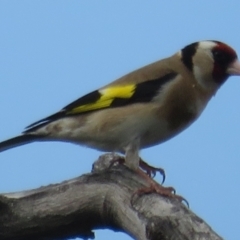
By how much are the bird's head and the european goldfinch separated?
48 mm

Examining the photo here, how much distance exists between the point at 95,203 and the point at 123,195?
151 millimetres

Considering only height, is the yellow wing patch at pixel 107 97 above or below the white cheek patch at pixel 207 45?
below

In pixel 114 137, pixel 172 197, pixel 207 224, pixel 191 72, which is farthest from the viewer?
pixel 191 72

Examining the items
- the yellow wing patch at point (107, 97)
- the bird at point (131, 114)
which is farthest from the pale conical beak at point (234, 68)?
the yellow wing patch at point (107, 97)

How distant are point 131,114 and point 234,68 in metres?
0.74

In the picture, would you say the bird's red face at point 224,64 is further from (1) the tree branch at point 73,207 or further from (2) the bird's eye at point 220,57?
(1) the tree branch at point 73,207

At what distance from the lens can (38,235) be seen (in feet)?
11.7

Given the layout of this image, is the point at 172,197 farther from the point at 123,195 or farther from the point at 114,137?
the point at 114,137

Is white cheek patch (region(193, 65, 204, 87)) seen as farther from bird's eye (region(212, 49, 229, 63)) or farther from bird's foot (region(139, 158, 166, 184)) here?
bird's foot (region(139, 158, 166, 184))

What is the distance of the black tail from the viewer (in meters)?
4.13

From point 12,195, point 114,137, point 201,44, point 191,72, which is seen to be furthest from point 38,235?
point 201,44

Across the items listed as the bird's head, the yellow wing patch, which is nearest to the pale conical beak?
the bird's head

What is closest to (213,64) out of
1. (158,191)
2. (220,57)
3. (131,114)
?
(220,57)

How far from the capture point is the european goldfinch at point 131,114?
406 centimetres
